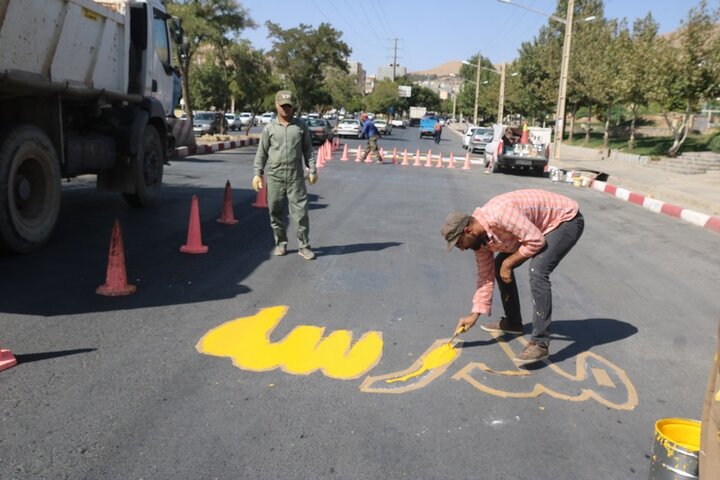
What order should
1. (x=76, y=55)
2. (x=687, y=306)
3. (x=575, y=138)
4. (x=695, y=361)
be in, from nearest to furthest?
1. (x=695, y=361)
2. (x=687, y=306)
3. (x=76, y=55)
4. (x=575, y=138)

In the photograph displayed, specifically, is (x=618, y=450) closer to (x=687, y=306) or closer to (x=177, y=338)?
(x=177, y=338)

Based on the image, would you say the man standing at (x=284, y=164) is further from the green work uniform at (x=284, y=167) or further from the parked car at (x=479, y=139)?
the parked car at (x=479, y=139)

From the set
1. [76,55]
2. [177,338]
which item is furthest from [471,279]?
[76,55]

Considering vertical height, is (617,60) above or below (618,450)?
above

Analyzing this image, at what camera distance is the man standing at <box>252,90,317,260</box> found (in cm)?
715

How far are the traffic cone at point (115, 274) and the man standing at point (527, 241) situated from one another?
304cm

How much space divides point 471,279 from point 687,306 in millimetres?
2132

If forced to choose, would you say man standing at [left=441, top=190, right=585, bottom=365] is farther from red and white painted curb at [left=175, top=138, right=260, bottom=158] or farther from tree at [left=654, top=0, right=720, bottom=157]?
tree at [left=654, top=0, right=720, bottom=157]

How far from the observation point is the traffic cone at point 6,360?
3.97 m

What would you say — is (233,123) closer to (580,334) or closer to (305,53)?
(305,53)

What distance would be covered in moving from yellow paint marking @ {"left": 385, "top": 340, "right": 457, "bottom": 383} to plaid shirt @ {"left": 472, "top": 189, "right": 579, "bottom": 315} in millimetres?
410

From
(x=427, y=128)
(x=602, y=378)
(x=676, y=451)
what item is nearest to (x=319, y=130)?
(x=427, y=128)

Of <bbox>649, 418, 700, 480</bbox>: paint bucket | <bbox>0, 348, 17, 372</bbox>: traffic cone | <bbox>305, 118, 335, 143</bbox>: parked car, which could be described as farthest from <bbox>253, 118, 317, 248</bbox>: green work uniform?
<bbox>305, 118, 335, 143</bbox>: parked car

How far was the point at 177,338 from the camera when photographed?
15.3ft
